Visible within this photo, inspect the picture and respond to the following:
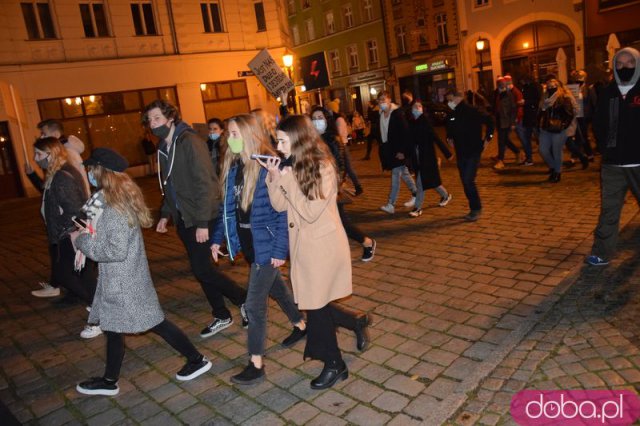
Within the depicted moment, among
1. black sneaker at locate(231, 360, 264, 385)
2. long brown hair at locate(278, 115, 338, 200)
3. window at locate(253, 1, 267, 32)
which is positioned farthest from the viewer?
window at locate(253, 1, 267, 32)

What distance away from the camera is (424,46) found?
36.6 metres

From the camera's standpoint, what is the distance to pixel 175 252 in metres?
8.40

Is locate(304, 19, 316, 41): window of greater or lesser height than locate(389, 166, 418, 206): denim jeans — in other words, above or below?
above

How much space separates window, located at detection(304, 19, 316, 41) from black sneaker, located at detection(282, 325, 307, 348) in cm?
4535

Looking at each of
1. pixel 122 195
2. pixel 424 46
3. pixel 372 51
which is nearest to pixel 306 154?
pixel 122 195

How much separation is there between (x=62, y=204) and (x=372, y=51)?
38640 millimetres

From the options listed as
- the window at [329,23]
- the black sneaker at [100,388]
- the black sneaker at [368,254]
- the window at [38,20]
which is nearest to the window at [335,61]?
the window at [329,23]

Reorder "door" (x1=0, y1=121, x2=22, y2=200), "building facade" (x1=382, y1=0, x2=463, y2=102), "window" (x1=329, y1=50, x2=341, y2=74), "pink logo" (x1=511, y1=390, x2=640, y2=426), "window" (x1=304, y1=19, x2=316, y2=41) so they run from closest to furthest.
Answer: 1. "pink logo" (x1=511, y1=390, x2=640, y2=426)
2. "door" (x1=0, y1=121, x2=22, y2=200)
3. "building facade" (x1=382, y1=0, x2=463, y2=102)
4. "window" (x1=329, y1=50, x2=341, y2=74)
5. "window" (x1=304, y1=19, x2=316, y2=41)

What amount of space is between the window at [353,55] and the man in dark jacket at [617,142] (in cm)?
3918

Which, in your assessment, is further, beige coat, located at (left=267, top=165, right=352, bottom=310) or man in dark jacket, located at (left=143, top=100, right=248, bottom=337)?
man in dark jacket, located at (left=143, top=100, right=248, bottom=337)

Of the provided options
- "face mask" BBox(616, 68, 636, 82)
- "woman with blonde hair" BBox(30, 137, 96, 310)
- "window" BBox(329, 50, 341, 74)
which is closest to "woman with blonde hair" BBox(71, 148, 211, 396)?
"woman with blonde hair" BBox(30, 137, 96, 310)

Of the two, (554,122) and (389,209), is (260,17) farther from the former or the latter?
(389,209)

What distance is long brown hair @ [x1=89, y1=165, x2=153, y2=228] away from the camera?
3.67 metres

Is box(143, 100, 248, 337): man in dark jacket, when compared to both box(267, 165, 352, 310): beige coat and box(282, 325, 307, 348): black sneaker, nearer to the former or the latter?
box(282, 325, 307, 348): black sneaker
